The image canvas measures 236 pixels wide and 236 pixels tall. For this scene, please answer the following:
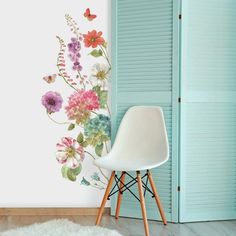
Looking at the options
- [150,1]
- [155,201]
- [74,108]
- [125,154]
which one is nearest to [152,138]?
[125,154]

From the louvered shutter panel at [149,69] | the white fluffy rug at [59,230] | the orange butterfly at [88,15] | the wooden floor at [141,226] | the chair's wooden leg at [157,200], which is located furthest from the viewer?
the orange butterfly at [88,15]

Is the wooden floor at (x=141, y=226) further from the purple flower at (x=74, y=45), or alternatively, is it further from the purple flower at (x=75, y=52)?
the purple flower at (x=74, y=45)

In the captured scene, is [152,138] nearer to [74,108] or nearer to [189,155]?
[189,155]

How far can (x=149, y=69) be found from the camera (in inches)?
119

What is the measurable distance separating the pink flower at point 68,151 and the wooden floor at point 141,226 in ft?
1.37

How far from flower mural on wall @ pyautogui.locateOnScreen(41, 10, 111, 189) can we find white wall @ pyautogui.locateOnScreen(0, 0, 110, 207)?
0.15ft

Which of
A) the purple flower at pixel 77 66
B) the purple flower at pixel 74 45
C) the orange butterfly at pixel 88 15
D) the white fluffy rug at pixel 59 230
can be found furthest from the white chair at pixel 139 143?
the orange butterfly at pixel 88 15

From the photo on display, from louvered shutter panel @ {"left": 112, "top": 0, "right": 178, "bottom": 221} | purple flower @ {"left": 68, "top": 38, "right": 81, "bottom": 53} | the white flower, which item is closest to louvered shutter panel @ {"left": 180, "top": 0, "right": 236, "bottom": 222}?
louvered shutter panel @ {"left": 112, "top": 0, "right": 178, "bottom": 221}

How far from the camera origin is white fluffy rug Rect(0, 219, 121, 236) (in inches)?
102

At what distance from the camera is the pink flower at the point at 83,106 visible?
320cm

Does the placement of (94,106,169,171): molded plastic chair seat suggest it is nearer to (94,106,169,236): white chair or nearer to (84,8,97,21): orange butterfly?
(94,106,169,236): white chair

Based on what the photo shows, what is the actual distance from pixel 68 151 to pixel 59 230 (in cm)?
71

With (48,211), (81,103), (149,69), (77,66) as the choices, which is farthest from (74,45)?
(48,211)

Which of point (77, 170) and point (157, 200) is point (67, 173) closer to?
point (77, 170)
